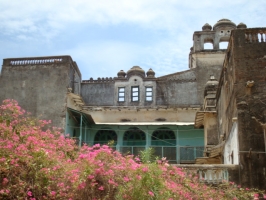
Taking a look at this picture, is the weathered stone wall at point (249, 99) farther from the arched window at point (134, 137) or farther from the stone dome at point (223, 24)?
the stone dome at point (223, 24)

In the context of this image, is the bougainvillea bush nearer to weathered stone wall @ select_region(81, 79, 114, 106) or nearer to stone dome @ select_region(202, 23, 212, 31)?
weathered stone wall @ select_region(81, 79, 114, 106)

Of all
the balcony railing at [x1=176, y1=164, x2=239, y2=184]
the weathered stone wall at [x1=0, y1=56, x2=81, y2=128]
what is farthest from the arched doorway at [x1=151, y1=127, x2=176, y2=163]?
the balcony railing at [x1=176, y1=164, x2=239, y2=184]

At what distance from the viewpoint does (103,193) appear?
10055mm

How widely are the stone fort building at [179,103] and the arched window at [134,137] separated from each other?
7 centimetres

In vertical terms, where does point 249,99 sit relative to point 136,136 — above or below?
above

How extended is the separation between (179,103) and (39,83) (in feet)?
34.1

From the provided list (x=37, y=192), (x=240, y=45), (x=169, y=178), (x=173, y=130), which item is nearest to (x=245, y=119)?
(x=240, y=45)

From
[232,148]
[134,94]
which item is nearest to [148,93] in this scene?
[134,94]

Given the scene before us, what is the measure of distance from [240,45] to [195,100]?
626 inches

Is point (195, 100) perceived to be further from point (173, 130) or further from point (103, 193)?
point (103, 193)

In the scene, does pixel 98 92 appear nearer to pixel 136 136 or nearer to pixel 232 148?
pixel 136 136

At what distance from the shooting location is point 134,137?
2973cm

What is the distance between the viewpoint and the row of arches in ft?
96.2

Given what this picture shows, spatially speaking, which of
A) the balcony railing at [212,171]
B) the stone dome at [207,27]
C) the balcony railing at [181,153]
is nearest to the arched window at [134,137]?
the balcony railing at [181,153]
